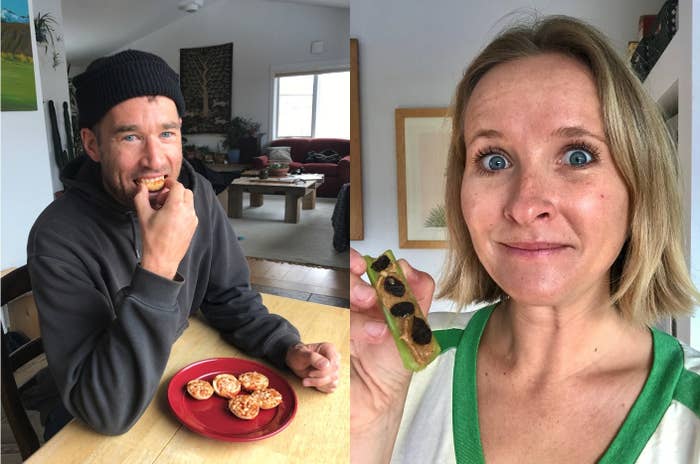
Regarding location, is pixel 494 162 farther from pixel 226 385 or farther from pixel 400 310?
pixel 226 385

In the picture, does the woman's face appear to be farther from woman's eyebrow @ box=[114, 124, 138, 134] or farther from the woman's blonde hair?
woman's eyebrow @ box=[114, 124, 138, 134]

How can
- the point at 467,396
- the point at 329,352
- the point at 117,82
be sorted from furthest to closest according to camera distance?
the point at 467,396 < the point at 329,352 < the point at 117,82

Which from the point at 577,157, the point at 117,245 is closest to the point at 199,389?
the point at 117,245

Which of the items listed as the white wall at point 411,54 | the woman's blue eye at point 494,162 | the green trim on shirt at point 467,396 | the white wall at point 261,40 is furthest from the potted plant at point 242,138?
the green trim on shirt at point 467,396

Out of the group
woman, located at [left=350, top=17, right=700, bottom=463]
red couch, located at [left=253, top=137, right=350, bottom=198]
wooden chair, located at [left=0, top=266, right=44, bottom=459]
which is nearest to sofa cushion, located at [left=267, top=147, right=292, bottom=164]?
red couch, located at [left=253, top=137, right=350, bottom=198]

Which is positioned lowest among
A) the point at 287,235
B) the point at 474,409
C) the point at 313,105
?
the point at 474,409

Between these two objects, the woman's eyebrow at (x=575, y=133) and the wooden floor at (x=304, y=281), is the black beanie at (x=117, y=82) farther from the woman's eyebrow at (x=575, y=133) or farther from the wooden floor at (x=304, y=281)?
the woman's eyebrow at (x=575, y=133)

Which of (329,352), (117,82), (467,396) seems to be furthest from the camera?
(467,396)

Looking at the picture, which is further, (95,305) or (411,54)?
(411,54)

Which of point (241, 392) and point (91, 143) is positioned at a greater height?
point (91, 143)
